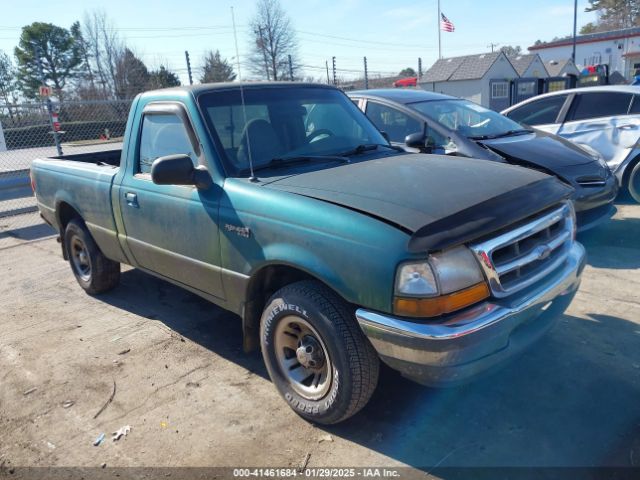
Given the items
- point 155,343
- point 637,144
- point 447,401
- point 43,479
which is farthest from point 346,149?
point 637,144

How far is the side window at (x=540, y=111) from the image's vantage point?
7.88m

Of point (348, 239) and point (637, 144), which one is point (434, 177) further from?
point (637, 144)

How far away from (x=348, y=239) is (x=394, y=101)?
4332mm

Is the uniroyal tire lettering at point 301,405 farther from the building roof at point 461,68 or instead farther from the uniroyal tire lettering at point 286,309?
Result: the building roof at point 461,68

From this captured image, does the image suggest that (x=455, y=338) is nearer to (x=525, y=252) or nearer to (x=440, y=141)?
(x=525, y=252)

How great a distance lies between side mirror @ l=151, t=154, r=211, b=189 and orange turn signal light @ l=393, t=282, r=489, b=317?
155 centimetres

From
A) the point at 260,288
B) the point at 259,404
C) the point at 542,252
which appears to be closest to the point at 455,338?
the point at 542,252

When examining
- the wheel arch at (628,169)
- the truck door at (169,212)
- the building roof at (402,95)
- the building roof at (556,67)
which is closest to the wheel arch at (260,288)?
the truck door at (169,212)

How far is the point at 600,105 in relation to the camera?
24.5ft

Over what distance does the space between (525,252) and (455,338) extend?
73 cm

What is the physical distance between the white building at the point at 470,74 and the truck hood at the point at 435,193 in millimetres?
29269

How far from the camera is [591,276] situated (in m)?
4.94

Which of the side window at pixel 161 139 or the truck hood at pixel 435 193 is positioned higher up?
the side window at pixel 161 139

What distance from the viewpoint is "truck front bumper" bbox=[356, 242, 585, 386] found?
232 cm
